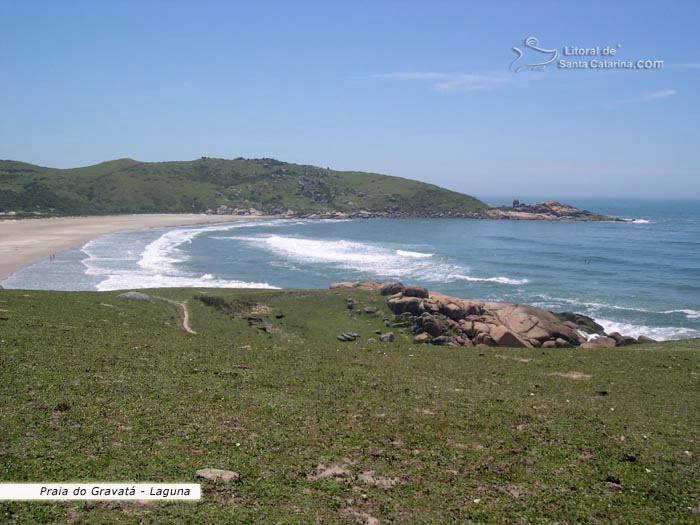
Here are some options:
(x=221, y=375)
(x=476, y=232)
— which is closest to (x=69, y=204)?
(x=476, y=232)

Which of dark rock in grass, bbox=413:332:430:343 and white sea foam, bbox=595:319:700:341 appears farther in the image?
white sea foam, bbox=595:319:700:341

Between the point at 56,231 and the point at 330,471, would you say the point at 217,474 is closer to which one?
the point at 330,471

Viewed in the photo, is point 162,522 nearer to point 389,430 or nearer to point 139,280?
→ point 389,430

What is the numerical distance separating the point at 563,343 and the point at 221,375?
2717cm

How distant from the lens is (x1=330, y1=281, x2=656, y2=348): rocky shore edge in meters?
38.1

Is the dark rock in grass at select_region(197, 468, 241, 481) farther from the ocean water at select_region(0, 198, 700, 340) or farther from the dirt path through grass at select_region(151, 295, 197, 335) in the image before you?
the ocean water at select_region(0, 198, 700, 340)

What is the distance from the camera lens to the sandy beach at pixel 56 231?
276ft

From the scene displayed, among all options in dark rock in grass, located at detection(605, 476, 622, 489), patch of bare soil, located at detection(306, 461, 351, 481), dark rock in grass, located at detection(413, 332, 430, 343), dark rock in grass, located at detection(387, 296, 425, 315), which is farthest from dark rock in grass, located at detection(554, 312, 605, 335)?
patch of bare soil, located at detection(306, 461, 351, 481)

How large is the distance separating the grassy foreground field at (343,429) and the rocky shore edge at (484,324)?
1179 centimetres

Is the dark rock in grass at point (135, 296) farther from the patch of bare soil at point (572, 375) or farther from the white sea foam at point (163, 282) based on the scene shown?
the patch of bare soil at point (572, 375)

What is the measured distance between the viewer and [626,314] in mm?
55750
